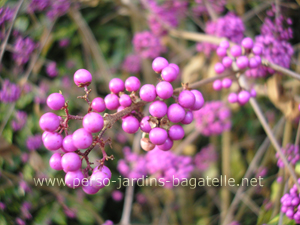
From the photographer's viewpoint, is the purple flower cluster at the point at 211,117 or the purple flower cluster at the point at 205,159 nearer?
the purple flower cluster at the point at 211,117

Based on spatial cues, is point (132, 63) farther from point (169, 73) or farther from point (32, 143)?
point (169, 73)

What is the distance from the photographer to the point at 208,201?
170 cm

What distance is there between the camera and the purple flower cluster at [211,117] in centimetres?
116

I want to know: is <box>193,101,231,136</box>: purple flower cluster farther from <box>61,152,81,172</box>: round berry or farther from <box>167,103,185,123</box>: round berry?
<box>61,152,81,172</box>: round berry

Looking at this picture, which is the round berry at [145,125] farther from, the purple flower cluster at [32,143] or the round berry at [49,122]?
the purple flower cluster at [32,143]

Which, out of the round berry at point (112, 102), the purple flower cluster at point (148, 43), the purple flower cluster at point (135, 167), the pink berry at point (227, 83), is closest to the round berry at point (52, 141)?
the round berry at point (112, 102)

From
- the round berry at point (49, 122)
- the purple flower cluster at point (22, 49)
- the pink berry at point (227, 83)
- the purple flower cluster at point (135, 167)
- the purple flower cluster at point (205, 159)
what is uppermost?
the round berry at point (49, 122)

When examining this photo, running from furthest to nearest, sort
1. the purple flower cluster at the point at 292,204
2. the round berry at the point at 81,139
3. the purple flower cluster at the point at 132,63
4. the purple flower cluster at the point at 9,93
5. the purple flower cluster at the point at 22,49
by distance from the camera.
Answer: the purple flower cluster at the point at 132,63
the purple flower cluster at the point at 22,49
the purple flower cluster at the point at 9,93
the purple flower cluster at the point at 292,204
the round berry at the point at 81,139

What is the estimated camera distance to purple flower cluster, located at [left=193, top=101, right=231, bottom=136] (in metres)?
1.16

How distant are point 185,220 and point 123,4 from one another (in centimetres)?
145

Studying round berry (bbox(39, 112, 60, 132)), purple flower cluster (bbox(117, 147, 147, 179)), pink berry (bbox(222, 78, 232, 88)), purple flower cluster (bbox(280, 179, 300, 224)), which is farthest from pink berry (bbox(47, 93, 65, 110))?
purple flower cluster (bbox(117, 147, 147, 179))

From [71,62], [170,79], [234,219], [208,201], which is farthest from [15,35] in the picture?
[208,201]

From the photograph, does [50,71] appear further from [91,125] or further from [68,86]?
[91,125]

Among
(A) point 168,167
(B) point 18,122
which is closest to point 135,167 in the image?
(A) point 168,167
